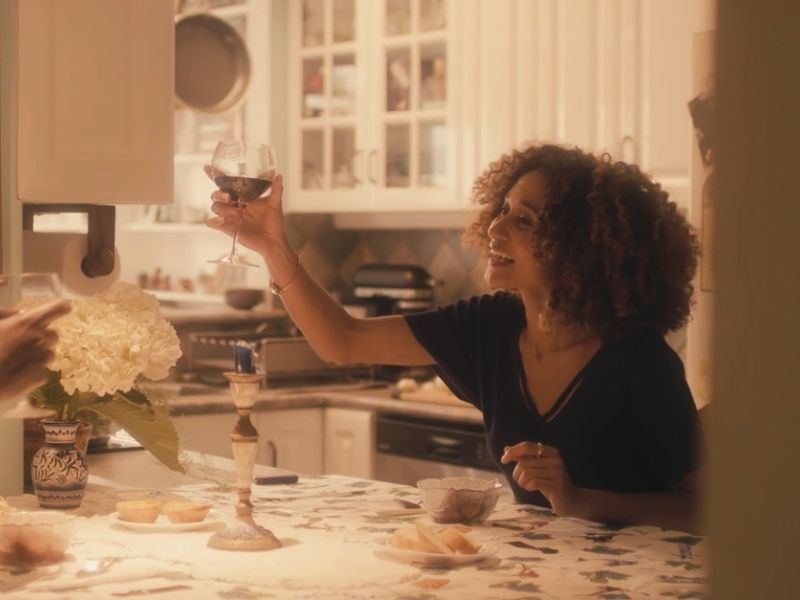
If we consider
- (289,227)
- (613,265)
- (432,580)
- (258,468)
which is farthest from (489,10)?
(432,580)

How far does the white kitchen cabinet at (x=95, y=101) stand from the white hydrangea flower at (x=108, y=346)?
333mm

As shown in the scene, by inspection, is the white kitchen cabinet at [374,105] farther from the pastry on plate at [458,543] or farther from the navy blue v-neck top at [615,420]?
the pastry on plate at [458,543]

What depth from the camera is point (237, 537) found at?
1814 mm

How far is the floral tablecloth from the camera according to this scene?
159 centimetres

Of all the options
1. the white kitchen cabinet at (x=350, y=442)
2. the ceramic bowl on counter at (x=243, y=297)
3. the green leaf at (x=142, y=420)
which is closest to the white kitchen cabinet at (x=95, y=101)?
the green leaf at (x=142, y=420)

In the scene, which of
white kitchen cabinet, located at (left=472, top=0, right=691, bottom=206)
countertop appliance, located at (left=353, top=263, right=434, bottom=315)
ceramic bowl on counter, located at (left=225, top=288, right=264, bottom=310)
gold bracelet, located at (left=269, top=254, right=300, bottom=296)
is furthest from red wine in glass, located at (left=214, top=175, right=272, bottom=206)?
ceramic bowl on counter, located at (left=225, top=288, right=264, bottom=310)

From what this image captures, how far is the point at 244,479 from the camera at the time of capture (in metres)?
1.85

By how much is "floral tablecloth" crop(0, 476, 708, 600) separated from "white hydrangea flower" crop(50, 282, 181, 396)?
9.2 inches

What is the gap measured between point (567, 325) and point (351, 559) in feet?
3.14

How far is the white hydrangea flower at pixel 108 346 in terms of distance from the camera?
212 centimetres

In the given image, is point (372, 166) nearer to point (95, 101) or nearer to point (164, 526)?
point (95, 101)

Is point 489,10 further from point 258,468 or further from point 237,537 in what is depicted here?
point 237,537

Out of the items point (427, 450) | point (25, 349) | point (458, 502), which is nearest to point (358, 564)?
point (458, 502)

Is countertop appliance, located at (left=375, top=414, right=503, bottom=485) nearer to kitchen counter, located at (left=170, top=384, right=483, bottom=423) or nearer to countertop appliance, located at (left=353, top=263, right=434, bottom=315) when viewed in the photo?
kitchen counter, located at (left=170, top=384, right=483, bottom=423)
